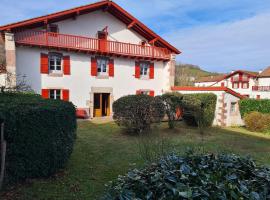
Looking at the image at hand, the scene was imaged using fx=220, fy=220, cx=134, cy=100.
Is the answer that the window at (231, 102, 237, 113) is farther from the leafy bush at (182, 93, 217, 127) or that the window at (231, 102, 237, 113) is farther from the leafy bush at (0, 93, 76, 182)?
the leafy bush at (0, 93, 76, 182)

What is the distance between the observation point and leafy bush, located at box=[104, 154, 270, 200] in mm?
1813

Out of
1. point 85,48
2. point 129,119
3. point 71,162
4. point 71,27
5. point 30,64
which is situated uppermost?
point 71,27

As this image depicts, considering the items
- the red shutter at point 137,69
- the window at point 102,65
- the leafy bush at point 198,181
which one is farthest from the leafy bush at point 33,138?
the red shutter at point 137,69

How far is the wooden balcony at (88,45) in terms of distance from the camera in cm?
1374

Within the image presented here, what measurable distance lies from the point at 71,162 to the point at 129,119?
4.18 meters

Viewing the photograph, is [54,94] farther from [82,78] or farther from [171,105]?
[171,105]

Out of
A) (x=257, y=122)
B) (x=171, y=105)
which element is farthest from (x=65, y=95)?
(x=257, y=122)

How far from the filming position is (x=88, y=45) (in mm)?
15594

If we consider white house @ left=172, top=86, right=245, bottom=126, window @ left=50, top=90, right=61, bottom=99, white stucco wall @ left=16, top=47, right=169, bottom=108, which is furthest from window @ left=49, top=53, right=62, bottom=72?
white house @ left=172, top=86, right=245, bottom=126

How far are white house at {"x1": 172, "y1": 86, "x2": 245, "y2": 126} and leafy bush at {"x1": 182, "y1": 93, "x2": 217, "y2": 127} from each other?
0.52m

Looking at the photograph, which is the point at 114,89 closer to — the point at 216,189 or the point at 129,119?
the point at 129,119

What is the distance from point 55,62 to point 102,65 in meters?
3.44

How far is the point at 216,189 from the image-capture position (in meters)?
1.89

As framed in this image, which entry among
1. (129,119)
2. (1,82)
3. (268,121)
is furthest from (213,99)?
(1,82)
